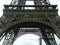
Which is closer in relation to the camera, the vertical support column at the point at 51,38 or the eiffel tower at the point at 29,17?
the eiffel tower at the point at 29,17

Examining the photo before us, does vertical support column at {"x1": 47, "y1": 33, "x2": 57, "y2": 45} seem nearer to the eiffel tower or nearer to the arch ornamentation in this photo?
the eiffel tower

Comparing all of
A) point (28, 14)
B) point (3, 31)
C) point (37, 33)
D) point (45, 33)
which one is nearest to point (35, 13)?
point (28, 14)

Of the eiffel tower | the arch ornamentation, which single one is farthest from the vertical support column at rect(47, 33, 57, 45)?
the arch ornamentation

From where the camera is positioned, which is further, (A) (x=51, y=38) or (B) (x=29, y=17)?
(A) (x=51, y=38)

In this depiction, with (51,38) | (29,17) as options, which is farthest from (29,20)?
(51,38)

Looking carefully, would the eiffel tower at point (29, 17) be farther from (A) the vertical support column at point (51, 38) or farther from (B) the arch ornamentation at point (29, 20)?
(A) the vertical support column at point (51, 38)

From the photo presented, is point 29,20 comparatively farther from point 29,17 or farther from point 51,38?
point 51,38

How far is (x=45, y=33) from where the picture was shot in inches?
1574

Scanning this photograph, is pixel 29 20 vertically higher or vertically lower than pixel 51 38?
higher

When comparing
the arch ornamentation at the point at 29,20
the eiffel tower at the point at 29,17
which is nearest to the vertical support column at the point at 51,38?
the eiffel tower at the point at 29,17

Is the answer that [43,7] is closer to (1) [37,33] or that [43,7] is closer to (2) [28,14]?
(2) [28,14]

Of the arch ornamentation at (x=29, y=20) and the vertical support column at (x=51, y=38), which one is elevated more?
the arch ornamentation at (x=29, y=20)

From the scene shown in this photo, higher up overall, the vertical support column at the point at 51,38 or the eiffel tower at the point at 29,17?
the eiffel tower at the point at 29,17

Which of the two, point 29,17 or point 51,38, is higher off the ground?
point 29,17
